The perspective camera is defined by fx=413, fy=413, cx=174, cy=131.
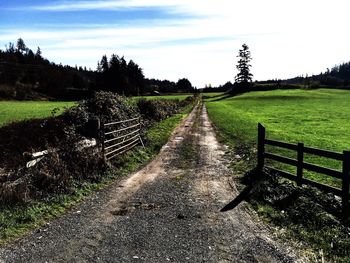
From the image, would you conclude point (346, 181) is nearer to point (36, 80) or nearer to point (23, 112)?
point (23, 112)

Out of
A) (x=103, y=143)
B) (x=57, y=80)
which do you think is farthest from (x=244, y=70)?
(x=103, y=143)

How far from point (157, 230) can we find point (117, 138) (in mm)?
9353

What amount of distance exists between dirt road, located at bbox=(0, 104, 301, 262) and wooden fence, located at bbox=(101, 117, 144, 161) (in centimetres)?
312

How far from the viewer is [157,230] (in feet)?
30.6

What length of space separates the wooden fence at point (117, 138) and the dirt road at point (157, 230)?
312 centimetres

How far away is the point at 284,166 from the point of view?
55.2 feet

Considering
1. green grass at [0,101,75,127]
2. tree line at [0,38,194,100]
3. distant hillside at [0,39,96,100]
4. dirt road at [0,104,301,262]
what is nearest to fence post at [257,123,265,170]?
dirt road at [0,104,301,262]

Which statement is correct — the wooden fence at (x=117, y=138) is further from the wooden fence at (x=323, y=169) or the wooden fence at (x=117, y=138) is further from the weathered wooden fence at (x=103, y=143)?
the wooden fence at (x=323, y=169)

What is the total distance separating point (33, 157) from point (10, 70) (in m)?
136

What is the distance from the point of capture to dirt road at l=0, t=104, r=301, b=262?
791 centimetres

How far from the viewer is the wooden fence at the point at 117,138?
17.0 meters

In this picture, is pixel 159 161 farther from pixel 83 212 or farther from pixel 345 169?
pixel 345 169

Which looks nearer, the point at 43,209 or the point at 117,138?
the point at 43,209

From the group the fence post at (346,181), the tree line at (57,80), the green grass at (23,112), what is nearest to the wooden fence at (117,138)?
the green grass at (23,112)
